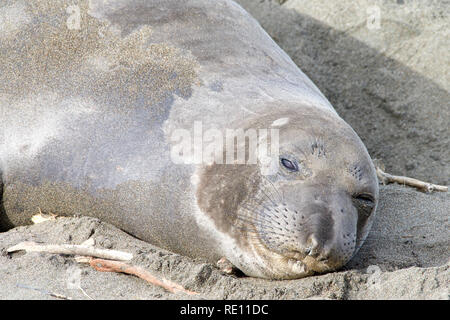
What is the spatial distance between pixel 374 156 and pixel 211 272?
2.58 metres

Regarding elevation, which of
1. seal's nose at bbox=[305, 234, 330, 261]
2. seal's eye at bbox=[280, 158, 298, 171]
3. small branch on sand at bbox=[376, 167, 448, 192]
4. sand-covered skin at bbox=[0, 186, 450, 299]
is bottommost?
small branch on sand at bbox=[376, 167, 448, 192]

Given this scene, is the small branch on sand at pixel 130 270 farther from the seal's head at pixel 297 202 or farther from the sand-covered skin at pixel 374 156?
the seal's head at pixel 297 202

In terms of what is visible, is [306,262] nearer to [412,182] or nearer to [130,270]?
[130,270]

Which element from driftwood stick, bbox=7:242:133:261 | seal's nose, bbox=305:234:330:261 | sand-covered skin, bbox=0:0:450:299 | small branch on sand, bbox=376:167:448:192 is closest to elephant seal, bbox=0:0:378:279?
seal's nose, bbox=305:234:330:261

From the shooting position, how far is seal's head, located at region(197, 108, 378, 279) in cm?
321

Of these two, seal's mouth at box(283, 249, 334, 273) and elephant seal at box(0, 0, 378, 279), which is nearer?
seal's mouth at box(283, 249, 334, 273)

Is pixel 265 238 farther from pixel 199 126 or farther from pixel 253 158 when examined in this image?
pixel 199 126

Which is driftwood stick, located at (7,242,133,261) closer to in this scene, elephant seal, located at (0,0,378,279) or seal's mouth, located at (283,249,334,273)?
elephant seal, located at (0,0,378,279)

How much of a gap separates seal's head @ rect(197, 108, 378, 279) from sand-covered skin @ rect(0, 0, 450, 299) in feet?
0.36

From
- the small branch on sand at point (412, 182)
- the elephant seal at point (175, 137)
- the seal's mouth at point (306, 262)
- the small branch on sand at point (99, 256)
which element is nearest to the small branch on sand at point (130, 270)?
the small branch on sand at point (99, 256)

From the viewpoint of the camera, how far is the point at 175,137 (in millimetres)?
3709

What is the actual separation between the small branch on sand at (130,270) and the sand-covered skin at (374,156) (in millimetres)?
43

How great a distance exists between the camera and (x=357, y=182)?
137 inches
